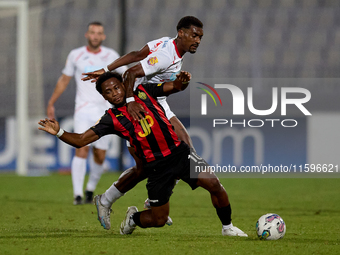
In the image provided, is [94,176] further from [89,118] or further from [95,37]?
[95,37]

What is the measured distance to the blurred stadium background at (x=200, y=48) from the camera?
12.4 m

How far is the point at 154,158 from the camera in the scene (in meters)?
4.79

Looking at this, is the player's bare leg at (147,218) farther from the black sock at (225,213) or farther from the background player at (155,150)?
the black sock at (225,213)

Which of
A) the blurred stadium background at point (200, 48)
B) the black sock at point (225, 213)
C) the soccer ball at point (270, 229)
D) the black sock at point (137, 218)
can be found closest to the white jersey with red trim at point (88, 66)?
the black sock at point (137, 218)

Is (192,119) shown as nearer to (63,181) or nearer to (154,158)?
(63,181)

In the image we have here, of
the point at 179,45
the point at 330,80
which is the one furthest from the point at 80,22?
the point at 179,45

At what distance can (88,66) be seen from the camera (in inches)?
306

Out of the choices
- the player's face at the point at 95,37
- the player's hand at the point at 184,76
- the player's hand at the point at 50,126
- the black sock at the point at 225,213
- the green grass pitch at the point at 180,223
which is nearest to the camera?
the green grass pitch at the point at 180,223

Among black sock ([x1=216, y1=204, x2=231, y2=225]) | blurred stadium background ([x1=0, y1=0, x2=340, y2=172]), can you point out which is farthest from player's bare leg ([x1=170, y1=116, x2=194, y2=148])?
blurred stadium background ([x1=0, y1=0, x2=340, y2=172])

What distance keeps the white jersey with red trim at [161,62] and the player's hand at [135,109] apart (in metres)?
0.46

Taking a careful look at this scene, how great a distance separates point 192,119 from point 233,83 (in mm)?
1876

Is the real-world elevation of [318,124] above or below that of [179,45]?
below

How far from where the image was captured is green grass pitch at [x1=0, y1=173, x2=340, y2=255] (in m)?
4.27

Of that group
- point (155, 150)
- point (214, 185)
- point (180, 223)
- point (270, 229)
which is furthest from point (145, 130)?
point (180, 223)
